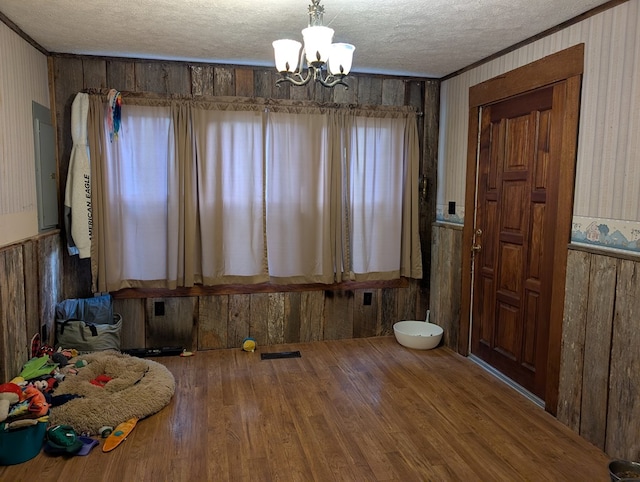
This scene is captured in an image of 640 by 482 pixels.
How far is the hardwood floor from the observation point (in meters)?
2.27

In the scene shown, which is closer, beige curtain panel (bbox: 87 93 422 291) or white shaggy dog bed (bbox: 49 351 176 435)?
white shaggy dog bed (bbox: 49 351 176 435)

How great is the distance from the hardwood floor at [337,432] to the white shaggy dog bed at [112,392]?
11cm

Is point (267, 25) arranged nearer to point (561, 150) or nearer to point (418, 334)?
point (561, 150)

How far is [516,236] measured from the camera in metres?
3.21

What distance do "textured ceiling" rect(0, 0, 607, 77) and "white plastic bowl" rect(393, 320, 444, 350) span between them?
2.30 metres

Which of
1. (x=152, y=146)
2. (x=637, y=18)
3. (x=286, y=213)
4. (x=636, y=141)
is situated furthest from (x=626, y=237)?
(x=152, y=146)

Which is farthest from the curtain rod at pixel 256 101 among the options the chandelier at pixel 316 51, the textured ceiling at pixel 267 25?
the chandelier at pixel 316 51

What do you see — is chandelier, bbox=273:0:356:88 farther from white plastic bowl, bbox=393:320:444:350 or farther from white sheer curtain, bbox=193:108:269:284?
white plastic bowl, bbox=393:320:444:350

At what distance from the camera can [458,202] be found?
3945 mm

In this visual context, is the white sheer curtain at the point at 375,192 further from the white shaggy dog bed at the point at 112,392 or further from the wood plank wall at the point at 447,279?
the white shaggy dog bed at the point at 112,392


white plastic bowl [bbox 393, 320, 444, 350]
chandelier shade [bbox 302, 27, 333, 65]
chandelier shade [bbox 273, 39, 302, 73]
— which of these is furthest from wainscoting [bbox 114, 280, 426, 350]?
chandelier shade [bbox 302, 27, 333, 65]

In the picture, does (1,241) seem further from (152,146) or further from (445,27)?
(445,27)

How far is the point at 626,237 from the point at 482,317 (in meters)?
1.49

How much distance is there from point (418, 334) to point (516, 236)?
4.74 feet
